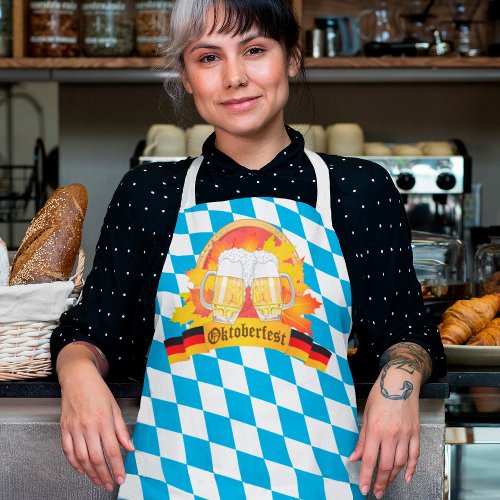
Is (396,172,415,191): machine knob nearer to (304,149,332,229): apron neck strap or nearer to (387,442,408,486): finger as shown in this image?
(304,149,332,229): apron neck strap

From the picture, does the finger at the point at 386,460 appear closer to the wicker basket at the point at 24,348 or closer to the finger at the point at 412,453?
the finger at the point at 412,453

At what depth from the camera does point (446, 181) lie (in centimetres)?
290

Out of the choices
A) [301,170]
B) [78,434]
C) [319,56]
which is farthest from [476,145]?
[78,434]

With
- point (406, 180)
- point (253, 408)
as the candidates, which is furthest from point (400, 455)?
point (406, 180)

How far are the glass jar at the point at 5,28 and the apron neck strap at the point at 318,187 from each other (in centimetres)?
177

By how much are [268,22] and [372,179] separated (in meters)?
0.23

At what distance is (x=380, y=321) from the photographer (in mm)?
1190

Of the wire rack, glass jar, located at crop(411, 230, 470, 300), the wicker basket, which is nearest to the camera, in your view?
the wicker basket

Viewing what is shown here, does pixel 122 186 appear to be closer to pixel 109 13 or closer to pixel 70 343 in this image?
pixel 70 343

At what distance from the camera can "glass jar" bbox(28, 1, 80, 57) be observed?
2.85 meters

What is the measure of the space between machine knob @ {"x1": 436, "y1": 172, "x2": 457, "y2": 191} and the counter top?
1.72 m

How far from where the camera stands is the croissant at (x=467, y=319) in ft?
4.91

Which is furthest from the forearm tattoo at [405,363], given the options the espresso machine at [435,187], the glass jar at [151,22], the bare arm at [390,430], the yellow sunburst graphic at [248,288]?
the glass jar at [151,22]

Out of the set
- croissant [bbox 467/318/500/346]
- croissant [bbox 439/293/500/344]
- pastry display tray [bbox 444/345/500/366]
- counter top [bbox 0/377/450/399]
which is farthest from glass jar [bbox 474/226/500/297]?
counter top [bbox 0/377/450/399]
